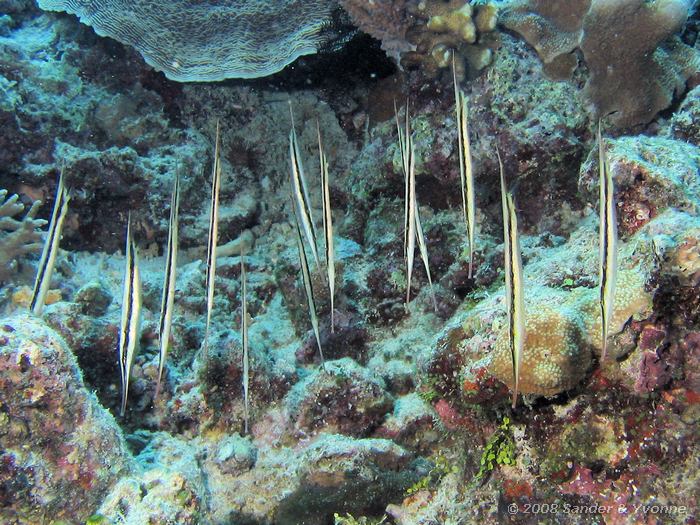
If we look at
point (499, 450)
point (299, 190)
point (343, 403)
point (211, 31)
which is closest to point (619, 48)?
point (299, 190)

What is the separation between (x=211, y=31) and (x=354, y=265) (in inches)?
164

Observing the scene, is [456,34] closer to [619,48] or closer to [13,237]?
[619,48]

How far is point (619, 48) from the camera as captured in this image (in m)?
5.47

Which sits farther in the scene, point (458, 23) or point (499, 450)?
point (458, 23)

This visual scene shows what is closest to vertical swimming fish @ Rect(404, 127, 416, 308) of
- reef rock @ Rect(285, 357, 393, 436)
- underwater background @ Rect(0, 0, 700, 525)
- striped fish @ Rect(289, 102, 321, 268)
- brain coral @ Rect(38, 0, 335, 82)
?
underwater background @ Rect(0, 0, 700, 525)

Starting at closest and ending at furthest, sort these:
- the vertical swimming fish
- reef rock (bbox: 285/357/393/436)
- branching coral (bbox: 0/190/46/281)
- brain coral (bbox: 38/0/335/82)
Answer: the vertical swimming fish → reef rock (bbox: 285/357/393/436) → branching coral (bbox: 0/190/46/281) → brain coral (bbox: 38/0/335/82)

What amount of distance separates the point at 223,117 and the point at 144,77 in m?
1.36

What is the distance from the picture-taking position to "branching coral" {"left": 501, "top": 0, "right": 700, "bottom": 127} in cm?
533

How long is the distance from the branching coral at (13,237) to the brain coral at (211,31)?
273 cm

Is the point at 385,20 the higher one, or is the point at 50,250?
the point at 385,20

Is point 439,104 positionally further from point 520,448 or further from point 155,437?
point 155,437

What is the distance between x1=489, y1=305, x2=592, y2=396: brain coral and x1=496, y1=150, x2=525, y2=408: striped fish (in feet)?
2.58

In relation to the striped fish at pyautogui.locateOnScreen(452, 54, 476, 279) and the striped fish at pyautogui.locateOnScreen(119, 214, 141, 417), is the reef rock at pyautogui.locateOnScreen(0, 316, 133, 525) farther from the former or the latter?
the striped fish at pyautogui.locateOnScreen(452, 54, 476, 279)

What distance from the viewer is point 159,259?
6.93m
